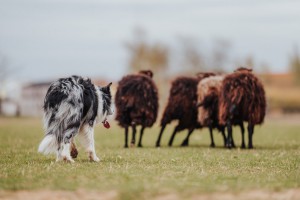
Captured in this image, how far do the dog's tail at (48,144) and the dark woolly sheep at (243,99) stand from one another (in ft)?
26.3

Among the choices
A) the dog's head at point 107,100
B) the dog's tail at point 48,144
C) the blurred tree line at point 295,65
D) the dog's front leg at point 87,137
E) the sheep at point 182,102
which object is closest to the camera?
the dog's tail at point 48,144

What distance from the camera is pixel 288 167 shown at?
1371 centimetres

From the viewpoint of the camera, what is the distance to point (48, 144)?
13.0m

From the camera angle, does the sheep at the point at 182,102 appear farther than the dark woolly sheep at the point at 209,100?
Yes

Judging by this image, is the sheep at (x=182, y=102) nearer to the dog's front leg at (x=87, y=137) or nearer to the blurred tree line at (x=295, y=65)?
the dog's front leg at (x=87, y=137)

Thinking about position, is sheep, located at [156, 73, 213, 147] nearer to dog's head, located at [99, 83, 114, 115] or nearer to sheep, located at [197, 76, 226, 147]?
sheep, located at [197, 76, 226, 147]

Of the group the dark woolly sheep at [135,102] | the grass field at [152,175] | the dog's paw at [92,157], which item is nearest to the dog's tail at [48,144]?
the grass field at [152,175]

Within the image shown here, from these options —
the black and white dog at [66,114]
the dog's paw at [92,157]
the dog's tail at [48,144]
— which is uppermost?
the black and white dog at [66,114]

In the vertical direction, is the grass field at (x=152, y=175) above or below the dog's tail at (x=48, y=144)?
below

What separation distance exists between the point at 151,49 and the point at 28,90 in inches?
2652

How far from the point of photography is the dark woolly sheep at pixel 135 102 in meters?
21.0

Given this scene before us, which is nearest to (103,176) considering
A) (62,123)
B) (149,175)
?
(149,175)

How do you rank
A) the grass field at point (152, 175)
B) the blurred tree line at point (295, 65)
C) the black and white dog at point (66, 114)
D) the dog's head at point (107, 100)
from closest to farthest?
the grass field at point (152, 175)
the black and white dog at point (66, 114)
the dog's head at point (107, 100)
the blurred tree line at point (295, 65)

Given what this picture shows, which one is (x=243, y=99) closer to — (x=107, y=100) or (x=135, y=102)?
(x=135, y=102)
